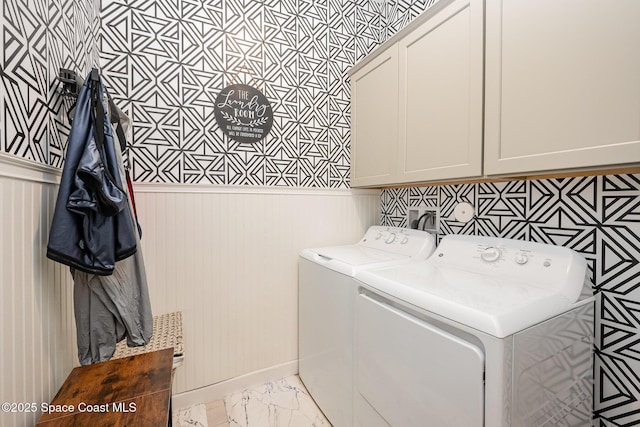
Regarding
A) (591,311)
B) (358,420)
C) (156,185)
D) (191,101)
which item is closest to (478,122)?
(591,311)

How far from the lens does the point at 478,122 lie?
119cm

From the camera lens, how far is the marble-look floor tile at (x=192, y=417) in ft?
5.02

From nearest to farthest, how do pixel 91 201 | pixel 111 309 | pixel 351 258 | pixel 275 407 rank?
1. pixel 91 201
2. pixel 111 309
3. pixel 351 258
4. pixel 275 407

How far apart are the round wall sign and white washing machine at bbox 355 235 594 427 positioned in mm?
1184

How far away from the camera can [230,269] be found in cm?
178

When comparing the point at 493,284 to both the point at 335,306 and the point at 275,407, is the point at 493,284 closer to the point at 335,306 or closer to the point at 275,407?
the point at 335,306

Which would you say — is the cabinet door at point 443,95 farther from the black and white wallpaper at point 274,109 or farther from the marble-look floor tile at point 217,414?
the marble-look floor tile at point 217,414

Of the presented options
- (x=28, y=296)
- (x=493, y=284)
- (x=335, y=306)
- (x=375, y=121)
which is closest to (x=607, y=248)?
(x=493, y=284)

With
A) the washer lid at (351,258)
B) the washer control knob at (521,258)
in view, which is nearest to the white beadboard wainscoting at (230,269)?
the washer lid at (351,258)

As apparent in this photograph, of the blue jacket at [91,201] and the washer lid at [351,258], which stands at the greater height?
the blue jacket at [91,201]

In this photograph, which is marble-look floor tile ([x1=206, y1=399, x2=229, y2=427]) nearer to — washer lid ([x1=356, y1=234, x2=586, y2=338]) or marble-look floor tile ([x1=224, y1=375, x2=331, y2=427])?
marble-look floor tile ([x1=224, y1=375, x2=331, y2=427])

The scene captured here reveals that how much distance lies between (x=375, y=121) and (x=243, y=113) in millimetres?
893

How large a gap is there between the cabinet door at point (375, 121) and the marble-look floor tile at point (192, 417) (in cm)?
179

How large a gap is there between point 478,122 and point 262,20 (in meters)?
1.54
